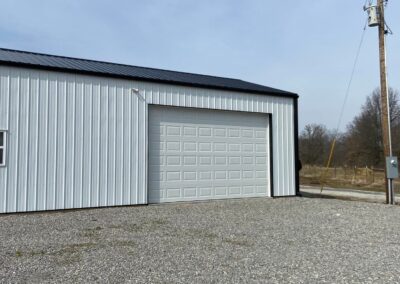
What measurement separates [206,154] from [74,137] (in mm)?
4137

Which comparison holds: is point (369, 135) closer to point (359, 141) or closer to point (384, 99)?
point (359, 141)

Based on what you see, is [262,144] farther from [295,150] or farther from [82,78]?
[82,78]

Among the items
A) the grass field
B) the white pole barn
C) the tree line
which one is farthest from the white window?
the tree line

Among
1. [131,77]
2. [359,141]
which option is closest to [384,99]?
[131,77]

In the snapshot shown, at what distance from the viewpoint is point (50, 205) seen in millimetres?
10148

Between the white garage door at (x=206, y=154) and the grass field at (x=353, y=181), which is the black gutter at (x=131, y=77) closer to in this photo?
the white garage door at (x=206, y=154)

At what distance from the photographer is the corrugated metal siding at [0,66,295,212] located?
32.3ft

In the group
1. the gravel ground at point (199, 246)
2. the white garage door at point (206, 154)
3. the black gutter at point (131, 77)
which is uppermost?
the black gutter at point (131, 77)

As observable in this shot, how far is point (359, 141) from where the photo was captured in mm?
44656

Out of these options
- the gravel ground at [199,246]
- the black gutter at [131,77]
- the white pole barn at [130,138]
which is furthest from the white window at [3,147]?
the black gutter at [131,77]

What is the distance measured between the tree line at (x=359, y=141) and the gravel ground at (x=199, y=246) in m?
34.3

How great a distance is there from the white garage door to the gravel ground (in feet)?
5.00

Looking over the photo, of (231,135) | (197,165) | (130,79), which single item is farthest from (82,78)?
(231,135)

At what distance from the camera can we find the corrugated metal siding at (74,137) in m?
9.86
